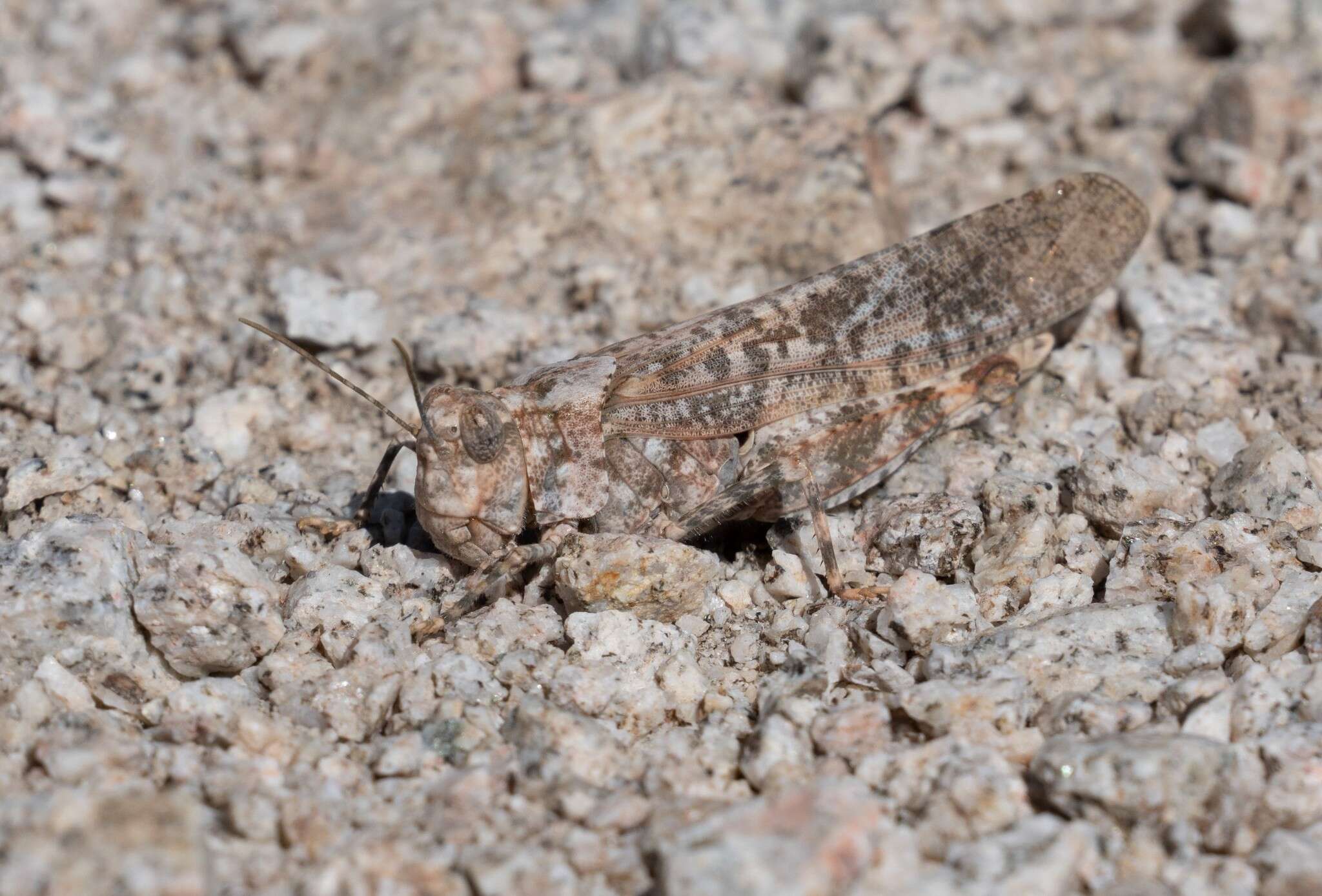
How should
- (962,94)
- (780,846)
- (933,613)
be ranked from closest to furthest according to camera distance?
1. (780,846)
2. (933,613)
3. (962,94)

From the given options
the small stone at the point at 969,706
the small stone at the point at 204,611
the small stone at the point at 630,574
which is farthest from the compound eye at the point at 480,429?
the small stone at the point at 969,706

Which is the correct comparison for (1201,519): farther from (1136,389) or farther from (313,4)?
(313,4)

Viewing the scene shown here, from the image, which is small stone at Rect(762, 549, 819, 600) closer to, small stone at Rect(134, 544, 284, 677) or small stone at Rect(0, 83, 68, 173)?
small stone at Rect(134, 544, 284, 677)

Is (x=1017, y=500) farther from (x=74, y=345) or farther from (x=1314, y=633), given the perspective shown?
(x=74, y=345)

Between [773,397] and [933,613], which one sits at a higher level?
[773,397]

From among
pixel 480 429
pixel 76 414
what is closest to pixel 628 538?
pixel 480 429

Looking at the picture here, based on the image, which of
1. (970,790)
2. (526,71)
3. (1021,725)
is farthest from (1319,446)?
(526,71)

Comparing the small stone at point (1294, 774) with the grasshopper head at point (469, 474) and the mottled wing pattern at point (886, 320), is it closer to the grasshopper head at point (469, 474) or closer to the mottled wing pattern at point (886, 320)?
the mottled wing pattern at point (886, 320)
